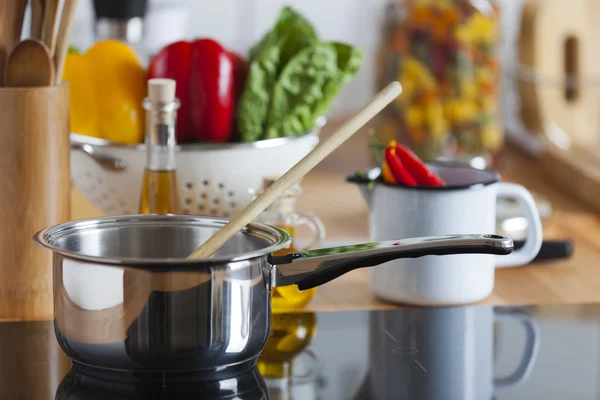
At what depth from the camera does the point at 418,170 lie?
0.86 meters

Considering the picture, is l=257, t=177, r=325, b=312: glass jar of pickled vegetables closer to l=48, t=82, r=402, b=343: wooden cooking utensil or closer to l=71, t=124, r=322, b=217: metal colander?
l=71, t=124, r=322, b=217: metal colander

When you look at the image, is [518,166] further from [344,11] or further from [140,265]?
[140,265]

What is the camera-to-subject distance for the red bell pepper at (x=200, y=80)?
93 centimetres

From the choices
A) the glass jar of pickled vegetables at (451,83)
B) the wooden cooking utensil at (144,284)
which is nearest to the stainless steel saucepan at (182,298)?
the wooden cooking utensil at (144,284)

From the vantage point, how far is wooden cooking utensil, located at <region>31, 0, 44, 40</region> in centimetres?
80

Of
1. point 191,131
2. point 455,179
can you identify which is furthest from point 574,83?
point 191,131

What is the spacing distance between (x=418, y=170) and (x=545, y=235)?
0.40 meters

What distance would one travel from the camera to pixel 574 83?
66.3 inches

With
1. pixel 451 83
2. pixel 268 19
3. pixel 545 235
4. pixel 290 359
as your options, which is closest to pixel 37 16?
pixel 290 359

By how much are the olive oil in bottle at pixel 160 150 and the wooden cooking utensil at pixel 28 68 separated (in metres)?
0.09

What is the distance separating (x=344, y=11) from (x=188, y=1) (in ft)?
0.96

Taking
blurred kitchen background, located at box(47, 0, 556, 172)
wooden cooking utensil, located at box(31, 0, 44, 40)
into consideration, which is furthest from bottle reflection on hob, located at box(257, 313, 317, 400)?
blurred kitchen background, located at box(47, 0, 556, 172)

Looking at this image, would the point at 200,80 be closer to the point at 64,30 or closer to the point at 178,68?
the point at 178,68

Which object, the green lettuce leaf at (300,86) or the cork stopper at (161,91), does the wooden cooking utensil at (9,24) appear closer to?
the cork stopper at (161,91)
